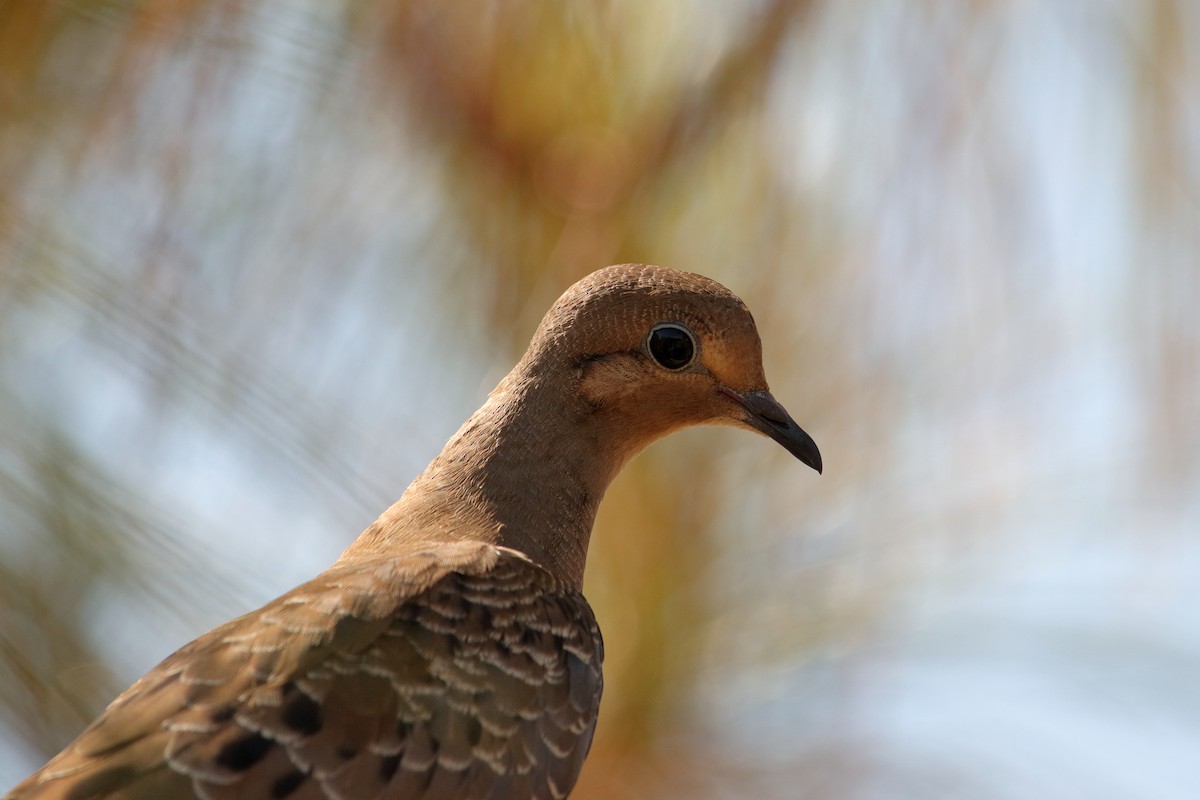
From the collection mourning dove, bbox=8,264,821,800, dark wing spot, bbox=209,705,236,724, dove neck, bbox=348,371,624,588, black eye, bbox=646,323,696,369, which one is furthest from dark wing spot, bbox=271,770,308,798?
black eye, bbox=646,323,696,369

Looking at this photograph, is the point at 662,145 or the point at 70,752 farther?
the point at 662,145

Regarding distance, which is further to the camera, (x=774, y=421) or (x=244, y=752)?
(x=774, y=421)

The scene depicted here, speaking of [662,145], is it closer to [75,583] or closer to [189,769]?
[75,583]

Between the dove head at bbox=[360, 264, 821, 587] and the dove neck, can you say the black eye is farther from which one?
the dove neck

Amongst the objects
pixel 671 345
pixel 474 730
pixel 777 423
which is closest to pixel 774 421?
pixel 777 423

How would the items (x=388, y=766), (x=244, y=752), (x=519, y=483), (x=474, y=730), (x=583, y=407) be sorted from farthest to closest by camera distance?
(x=583, y=407)
(x=519, y=483)
(x=474, y=730)
(x=388, y=766)
(x=244, y=752)

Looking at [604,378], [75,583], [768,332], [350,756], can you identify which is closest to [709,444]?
[768,332]

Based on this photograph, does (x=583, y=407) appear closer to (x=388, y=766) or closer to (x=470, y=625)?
(x=470, y=625)

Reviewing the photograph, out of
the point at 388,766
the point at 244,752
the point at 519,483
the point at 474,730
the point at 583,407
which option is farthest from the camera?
the point at 583,407
